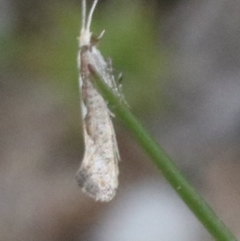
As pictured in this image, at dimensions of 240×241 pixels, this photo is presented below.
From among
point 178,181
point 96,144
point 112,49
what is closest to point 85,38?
point 96,144

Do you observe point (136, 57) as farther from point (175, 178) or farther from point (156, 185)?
point (175, 178)

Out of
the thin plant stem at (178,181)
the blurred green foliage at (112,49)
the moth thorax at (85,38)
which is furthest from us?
the blurred green foliage at (112,49)

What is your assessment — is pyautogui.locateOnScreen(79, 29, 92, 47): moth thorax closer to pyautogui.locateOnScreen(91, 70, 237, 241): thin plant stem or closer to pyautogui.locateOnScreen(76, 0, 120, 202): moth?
pyautogui.locateOnScreen(76, 0, 120, 202): moth

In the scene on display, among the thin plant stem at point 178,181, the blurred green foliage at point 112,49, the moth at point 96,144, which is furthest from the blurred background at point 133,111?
the thin plant stem at point 178,181

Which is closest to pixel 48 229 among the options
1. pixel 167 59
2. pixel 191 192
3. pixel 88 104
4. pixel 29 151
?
pixel 29 151

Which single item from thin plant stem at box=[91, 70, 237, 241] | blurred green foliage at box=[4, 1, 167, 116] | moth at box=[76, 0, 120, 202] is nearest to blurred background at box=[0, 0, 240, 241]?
blurred green foliage at box=[4, 1, 167, 116]

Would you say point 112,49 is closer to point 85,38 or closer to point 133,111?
point 133,111

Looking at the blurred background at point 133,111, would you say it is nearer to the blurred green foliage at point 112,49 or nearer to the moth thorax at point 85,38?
the blurred green foliage at point 112,49
